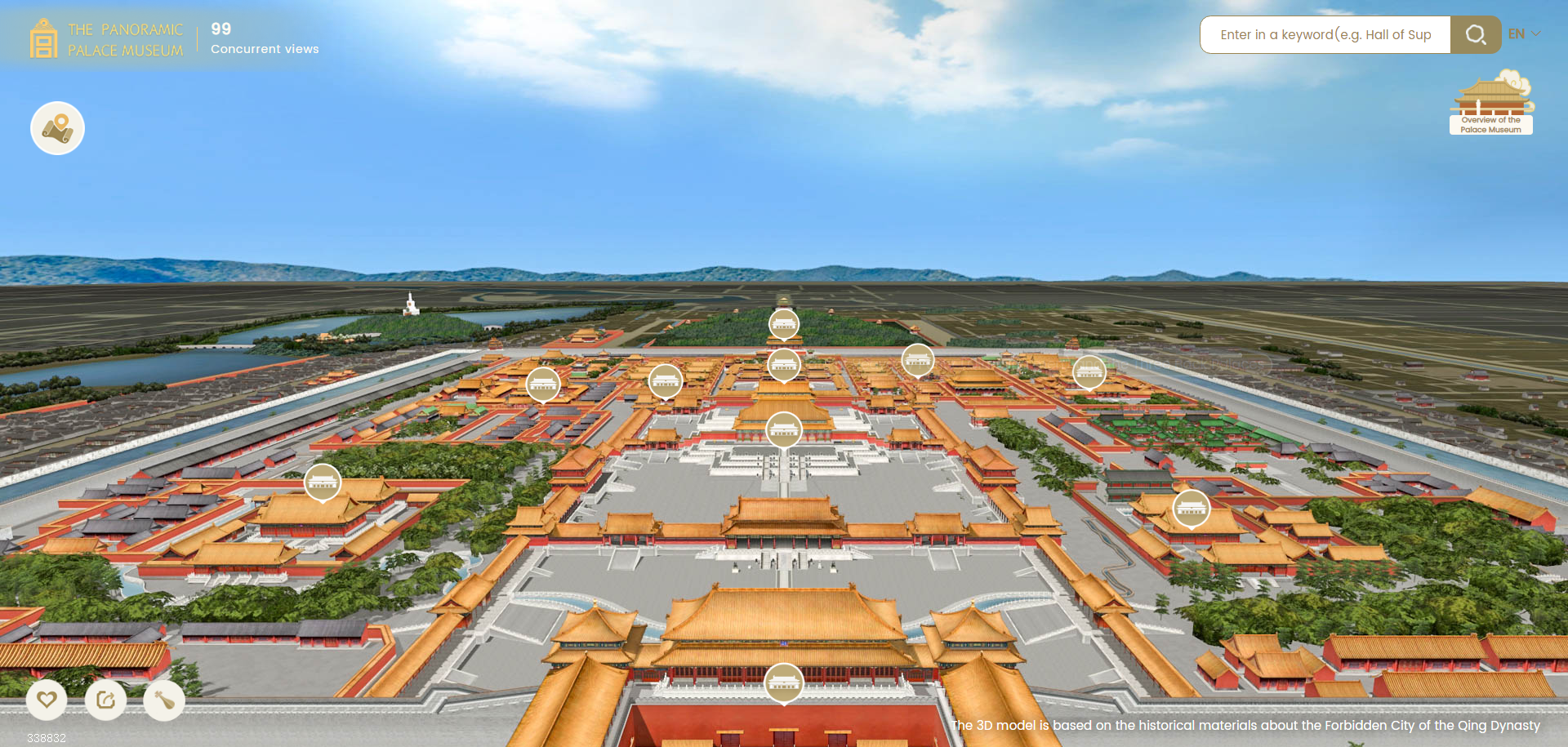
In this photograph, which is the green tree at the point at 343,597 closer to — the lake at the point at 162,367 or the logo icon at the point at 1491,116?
the logo icon at the point at 1491,116

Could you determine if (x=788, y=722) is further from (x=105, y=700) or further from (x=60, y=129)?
(x=60, y=129)

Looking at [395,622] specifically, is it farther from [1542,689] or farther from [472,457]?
[1542,689]

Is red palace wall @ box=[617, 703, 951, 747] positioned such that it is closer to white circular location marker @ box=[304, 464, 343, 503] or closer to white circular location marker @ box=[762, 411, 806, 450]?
white circular location marker @ box=[304, 464, 343, 503]

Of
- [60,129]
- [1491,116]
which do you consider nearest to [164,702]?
[60,129]

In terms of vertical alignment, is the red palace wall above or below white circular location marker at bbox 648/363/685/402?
below

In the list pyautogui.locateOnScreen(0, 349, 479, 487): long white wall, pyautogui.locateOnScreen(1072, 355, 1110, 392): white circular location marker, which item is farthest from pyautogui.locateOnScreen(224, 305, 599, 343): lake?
pyautogui.locateOnScreen(1072, 355, 1110, 392): white circular location marker

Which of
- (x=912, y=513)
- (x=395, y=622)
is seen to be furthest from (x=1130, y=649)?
(x=395, y=622)
